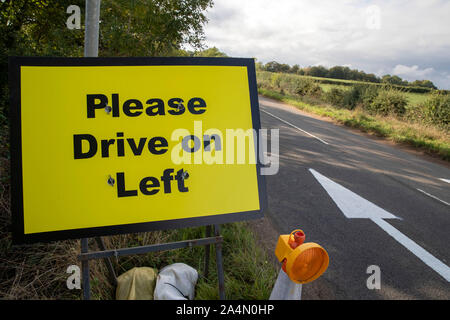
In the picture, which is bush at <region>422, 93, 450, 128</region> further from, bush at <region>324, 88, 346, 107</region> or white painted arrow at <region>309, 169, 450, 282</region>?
white painted arrow at <region>309, 169, 450, 282</region>

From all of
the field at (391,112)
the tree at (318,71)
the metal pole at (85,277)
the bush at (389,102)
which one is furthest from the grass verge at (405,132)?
the tree at (318,71)

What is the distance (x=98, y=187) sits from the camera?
164 centimetres

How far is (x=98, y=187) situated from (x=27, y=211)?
403mm

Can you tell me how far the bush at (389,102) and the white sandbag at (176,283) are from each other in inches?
745

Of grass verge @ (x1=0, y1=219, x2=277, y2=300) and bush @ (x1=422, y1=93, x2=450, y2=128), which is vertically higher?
bush @ (x1=422, y1=93, x2=450, y2=128)

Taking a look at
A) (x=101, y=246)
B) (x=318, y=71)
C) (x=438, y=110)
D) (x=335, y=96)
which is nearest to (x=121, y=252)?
(x=101, y=246)

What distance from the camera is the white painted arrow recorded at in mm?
3256

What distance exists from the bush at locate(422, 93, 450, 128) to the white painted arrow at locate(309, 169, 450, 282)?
40.7 feet

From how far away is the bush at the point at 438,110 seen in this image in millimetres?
13617

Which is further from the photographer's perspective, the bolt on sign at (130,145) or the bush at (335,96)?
the bush at (335,96)

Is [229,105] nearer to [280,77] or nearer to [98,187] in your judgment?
[98,187]

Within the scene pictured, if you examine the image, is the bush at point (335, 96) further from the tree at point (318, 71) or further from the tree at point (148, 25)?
the tree at point (318, 71)

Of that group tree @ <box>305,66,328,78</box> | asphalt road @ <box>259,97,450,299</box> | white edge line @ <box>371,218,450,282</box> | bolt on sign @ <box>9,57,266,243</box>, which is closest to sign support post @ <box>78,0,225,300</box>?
bolt on sign @ <box>9,57,266,243</box>

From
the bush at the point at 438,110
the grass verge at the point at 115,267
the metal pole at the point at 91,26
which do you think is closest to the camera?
the metal pole at the point at 91,26
